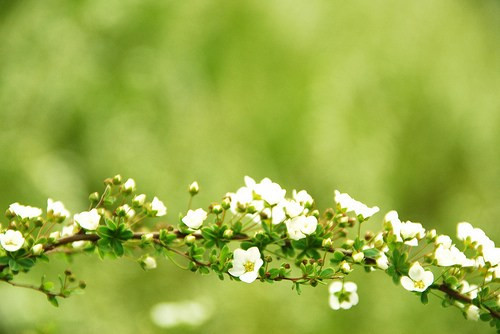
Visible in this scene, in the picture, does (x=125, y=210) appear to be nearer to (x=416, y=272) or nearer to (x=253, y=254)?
(x=253, y=254)

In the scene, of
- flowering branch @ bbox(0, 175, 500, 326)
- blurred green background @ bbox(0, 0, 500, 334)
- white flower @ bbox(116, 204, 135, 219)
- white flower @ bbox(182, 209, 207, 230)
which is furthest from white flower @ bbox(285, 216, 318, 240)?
blurred green background @ bbox(0, 0, 500, 334)

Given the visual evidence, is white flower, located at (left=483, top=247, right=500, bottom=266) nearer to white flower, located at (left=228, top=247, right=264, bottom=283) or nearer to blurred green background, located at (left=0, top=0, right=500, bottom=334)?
white flower, located at (left=228, top=247, right=264, bottom=283)

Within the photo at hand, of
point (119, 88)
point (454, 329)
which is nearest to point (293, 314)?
point (454, 329)

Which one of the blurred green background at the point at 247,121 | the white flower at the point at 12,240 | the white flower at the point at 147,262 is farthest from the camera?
the blurred green background at the point at 247,121

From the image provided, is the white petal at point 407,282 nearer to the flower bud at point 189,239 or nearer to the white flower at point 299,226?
the white flower at point 299,226

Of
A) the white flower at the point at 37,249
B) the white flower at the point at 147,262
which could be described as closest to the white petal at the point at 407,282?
the white flower at the point at 147,262

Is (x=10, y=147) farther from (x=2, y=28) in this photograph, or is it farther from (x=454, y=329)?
(x=454, y=329)
